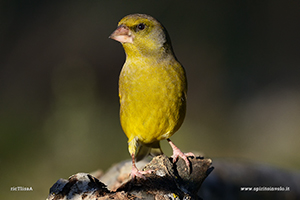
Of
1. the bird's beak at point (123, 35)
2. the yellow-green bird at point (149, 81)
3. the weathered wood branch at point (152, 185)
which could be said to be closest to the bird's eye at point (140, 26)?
→ the yellow-green bird at point (149, 81)

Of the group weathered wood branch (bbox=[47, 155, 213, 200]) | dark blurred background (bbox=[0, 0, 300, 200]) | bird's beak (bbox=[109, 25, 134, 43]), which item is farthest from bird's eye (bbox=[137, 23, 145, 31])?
dark blurred background (bbox=[0, 0, 300, 200])

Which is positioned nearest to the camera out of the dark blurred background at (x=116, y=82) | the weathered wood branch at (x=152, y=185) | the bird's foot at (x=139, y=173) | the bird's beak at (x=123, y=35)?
the weathered wood branch at (x=152, y=185)

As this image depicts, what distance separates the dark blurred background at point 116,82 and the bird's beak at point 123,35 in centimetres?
230

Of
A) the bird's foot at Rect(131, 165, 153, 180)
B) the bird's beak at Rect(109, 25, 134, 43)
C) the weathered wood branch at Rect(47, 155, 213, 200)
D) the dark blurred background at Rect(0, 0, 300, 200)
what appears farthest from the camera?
the dark blurred background at Rect(0, 0, 300, 200)

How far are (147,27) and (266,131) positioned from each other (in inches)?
187

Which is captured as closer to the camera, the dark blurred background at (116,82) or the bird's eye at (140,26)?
the bird's eye at (140,26)

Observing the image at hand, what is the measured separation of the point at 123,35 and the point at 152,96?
615 millimetres

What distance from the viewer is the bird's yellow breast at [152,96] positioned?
10.6 feet

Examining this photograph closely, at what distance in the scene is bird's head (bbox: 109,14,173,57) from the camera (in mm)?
3223

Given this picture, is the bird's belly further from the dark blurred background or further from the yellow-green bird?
the dark blurred background

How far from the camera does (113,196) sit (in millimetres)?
2605

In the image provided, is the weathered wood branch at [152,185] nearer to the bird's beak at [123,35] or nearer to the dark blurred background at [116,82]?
the bird's beak at [123,35]

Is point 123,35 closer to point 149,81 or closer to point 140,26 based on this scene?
point 140,26

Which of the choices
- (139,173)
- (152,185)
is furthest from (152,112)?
(152,185)
